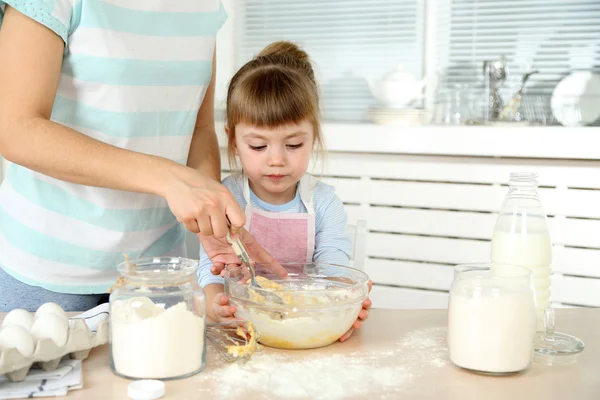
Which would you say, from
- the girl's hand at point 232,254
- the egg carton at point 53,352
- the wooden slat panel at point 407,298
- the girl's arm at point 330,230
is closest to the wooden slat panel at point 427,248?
the wooden slat panel at point 407,298

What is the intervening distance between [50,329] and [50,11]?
544 mm

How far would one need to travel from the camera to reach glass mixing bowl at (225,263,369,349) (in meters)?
1.11

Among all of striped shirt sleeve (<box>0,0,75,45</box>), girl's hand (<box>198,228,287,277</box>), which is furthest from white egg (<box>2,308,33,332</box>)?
striped shirt sleeve (<box>0,0,75,45</box>)

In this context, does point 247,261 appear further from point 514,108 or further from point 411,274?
point 514,108

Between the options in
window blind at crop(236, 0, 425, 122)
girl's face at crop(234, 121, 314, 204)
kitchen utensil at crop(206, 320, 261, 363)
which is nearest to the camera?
kitchen utensil at crop(206, 320, 261, 363)

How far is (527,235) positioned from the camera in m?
1.15

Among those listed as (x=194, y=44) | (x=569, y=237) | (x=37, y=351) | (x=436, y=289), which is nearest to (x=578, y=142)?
(x=569, y=237)

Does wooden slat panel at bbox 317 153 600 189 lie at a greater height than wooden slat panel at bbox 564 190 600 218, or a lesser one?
greater

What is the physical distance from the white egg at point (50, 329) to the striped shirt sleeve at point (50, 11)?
0.50 meters

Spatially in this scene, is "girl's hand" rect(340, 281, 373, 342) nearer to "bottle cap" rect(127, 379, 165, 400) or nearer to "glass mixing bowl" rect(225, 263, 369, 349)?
"glass mixing bowl" rect(225, 263, 369, 349)

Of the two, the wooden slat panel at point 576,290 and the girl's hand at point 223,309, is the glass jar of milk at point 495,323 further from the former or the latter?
the wooden slat panel at point 576,290

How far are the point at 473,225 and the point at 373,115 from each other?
2.25ft

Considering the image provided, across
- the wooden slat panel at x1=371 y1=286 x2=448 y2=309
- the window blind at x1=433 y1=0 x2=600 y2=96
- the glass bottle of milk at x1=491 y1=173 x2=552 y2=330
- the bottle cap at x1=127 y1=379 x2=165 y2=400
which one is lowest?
the wooden slat panel at x1=371 y1=286 x2=448 y2=309

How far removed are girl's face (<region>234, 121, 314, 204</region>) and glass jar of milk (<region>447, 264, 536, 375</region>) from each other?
68cm
